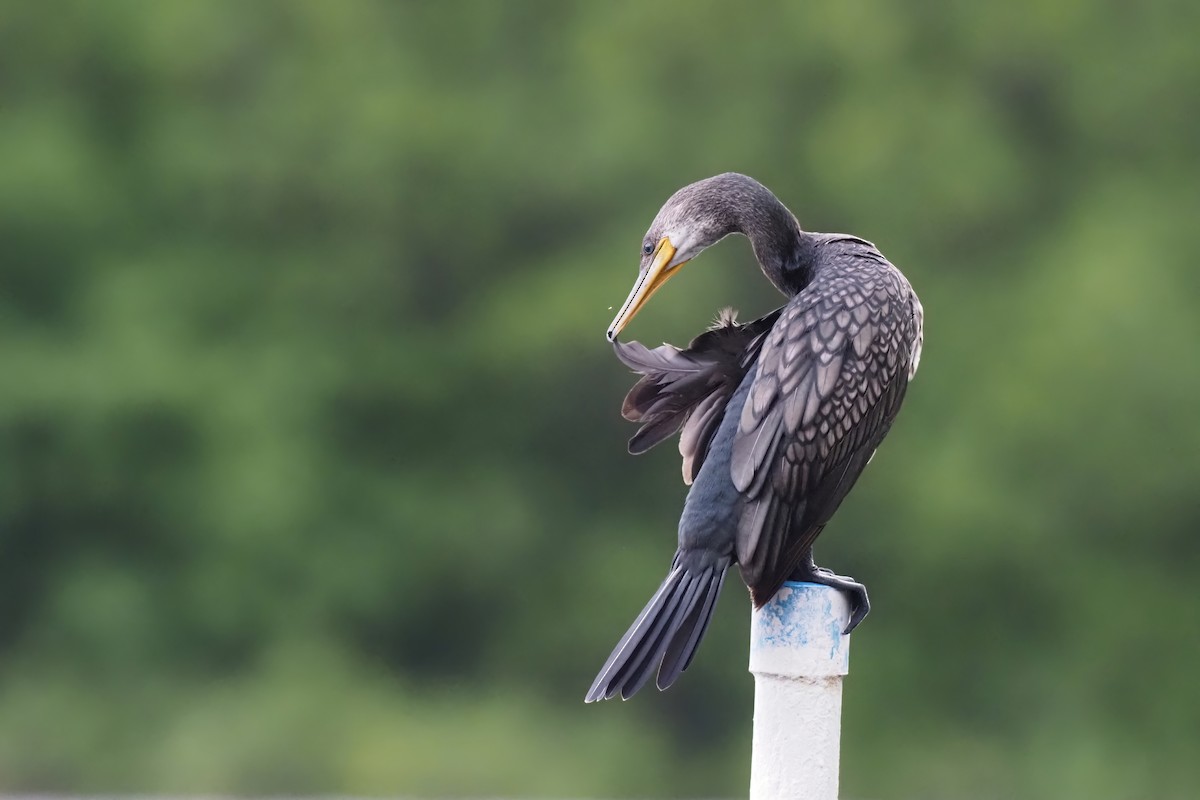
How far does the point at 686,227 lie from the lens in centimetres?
321

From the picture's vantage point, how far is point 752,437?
3.12 metres

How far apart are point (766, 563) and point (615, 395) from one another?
6.72m

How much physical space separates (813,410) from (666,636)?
1.64ft

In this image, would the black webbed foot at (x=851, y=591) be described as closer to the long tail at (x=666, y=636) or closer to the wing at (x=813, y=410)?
the wing at (x=813, y=410)

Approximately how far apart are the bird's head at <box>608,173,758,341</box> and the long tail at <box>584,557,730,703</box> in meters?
0.54

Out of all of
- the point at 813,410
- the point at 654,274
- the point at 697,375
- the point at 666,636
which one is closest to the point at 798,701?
the point at 666,636

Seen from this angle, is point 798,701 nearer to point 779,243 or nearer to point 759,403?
point 759,403

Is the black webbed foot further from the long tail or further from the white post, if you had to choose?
the long tail

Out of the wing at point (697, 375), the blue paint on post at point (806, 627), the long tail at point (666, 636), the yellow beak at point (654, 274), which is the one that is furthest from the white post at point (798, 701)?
the yellow beak at point (654, 274)

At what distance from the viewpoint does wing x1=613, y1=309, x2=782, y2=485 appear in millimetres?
3281

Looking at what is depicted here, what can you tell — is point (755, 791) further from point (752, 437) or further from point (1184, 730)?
point (1184, 730)

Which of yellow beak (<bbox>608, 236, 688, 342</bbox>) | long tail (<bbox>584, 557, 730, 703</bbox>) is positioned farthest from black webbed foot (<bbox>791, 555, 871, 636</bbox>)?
yellow beak (<bbox>608, 236, 688, 342</bbox>)

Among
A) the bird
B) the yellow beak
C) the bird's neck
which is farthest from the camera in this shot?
the bird's neck

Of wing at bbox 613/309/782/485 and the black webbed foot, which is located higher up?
wing at bbox 613/309/782/485
